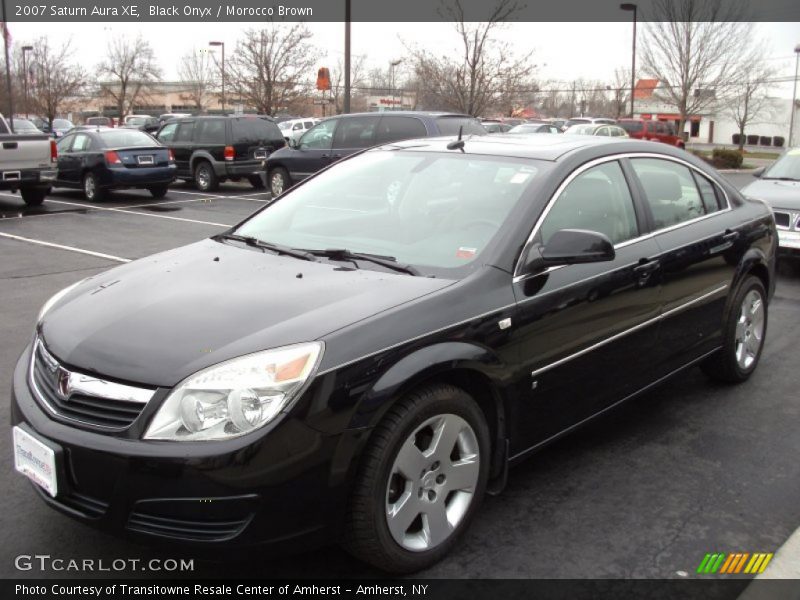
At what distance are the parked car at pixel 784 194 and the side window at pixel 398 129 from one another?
18.1ft

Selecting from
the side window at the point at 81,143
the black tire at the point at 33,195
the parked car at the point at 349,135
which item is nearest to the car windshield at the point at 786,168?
the parked car at the point at 349,135

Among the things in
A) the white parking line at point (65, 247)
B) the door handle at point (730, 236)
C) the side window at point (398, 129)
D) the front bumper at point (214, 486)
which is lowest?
the white parking line at point (65, 247)

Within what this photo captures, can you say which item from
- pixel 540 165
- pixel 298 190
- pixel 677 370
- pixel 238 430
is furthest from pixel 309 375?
pixel 677 370

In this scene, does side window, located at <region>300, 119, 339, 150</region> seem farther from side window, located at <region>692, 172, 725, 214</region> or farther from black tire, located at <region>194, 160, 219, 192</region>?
side window, located at <region>692, 172, 725, 214</region>

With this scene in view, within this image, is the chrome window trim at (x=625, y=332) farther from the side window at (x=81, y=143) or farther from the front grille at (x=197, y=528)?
the side window at (x=81, y=143)

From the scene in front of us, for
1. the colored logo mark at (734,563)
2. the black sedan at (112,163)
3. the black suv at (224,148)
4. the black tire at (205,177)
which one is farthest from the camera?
the black tire at (205,177)

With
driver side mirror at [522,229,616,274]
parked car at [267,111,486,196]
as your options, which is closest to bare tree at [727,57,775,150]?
parked car at [267,111,486,196]

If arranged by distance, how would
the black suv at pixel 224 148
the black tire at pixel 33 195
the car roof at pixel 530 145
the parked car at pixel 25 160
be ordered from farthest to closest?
the black suv at pixel 224 148 → the black tire at pixel 33 195 → the parked car at pixel 25 160 → the car roof at pixel 530 145

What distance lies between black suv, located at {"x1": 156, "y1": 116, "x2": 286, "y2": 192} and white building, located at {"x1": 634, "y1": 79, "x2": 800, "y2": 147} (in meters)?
43.3

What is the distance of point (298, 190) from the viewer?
4.59 metres

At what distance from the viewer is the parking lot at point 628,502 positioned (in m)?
3.13

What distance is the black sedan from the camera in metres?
16.3

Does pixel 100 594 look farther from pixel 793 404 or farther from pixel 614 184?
pixel 793 404

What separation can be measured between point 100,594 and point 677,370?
3211 millimetres
